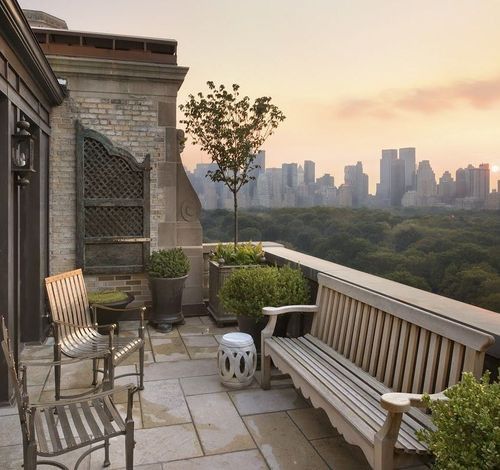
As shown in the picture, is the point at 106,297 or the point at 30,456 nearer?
the point at 30,456

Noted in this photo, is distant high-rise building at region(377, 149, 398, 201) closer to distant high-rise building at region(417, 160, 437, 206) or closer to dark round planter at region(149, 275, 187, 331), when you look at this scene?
distant high-rise building at region(417, 160, 437, 206)

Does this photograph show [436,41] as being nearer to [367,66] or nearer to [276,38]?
[367,66]

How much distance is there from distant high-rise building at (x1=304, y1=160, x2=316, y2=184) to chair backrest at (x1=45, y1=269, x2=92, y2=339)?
16584 millimetres

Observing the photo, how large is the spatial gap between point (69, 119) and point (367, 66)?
697 cm

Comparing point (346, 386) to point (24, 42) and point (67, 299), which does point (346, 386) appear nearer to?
point (67, 299)

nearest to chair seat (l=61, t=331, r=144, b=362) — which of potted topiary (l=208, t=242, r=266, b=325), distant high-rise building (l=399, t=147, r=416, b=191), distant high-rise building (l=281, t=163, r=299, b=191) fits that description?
potted topiary (l=208, t=242, r=266, b=325)

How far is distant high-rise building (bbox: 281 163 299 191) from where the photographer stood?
1958cm

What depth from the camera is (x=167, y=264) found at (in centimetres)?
625

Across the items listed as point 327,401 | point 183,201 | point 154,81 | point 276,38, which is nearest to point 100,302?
point 183,201

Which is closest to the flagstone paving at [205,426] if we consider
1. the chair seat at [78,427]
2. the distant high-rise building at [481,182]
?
the chair seat at [78,427]

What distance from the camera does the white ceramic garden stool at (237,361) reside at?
411 centimetres

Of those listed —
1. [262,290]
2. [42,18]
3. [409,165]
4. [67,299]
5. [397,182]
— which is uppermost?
[42,18]

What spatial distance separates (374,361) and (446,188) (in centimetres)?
1077

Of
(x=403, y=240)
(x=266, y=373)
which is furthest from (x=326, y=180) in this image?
(x=266, y=373)
